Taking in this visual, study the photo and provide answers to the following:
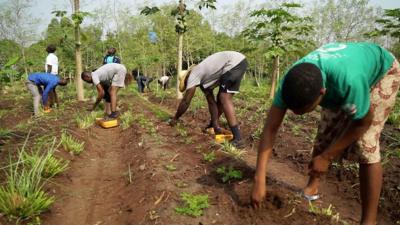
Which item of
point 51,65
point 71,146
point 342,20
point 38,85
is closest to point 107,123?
point 71,146

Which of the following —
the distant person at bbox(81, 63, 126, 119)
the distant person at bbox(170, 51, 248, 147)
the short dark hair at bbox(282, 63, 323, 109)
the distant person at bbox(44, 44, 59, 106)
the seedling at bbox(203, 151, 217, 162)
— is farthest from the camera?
the distant person at bbox(44, 44, 59, 106)

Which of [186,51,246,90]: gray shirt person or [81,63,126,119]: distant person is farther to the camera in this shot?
[81,63,126,119]: distant person

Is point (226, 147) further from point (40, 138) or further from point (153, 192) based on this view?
point (40, 138)

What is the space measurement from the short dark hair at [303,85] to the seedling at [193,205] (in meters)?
1.28

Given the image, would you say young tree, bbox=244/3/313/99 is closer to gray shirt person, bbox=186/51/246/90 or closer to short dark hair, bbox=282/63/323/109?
gray shirt person, bbox=186/51/246/90

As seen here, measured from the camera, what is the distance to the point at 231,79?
4.67m

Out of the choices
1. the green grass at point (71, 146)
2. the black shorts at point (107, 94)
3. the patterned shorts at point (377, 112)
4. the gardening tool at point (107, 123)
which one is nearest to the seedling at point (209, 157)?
the patterned shorts at point (377, 112)

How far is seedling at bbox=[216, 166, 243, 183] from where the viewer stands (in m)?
3.31

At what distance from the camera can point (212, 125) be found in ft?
18.0

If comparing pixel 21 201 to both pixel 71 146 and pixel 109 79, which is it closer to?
pixel 71 146

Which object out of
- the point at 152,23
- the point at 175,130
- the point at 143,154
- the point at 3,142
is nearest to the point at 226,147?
the point at 143,154

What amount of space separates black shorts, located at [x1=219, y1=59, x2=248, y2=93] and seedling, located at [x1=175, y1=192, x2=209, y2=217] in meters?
2.08

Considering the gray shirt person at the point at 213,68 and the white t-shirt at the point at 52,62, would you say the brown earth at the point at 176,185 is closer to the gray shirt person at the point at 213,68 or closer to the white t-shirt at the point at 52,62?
the gray shirt person at the point at 213,68

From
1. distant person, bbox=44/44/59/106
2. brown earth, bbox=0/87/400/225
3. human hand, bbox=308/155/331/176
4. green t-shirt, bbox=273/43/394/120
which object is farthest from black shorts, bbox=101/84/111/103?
human hand, bbox=308/155/331/176
